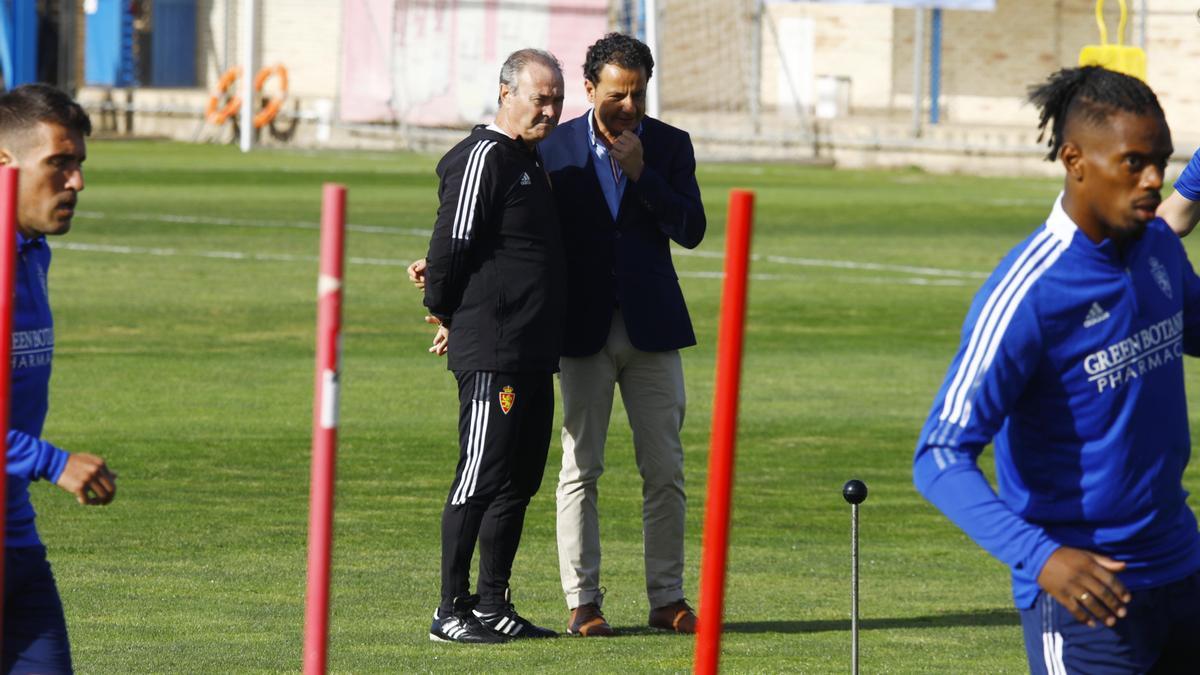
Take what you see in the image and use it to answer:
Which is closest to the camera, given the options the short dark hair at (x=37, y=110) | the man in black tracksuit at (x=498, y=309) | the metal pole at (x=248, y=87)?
the short dark hair at (x=37, y=110)

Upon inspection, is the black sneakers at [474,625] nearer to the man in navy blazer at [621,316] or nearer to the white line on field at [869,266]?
→ the man in navy blazer at [621,316]

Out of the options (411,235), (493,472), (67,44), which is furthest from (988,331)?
(67,44)

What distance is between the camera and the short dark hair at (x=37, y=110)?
522 centimetres

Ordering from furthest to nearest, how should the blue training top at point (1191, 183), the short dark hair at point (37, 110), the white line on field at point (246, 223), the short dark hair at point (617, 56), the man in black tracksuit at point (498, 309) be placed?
the white line on field at point (246, 223)
the short dark hair at point (617, 56)
the man in black tracksuit at point (498, 309)
the blue training top at point (1191, 183)
the short dark hair at point (37, 110)

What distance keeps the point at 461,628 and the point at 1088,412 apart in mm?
3867

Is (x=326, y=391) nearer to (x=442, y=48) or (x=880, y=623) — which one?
(x=880, y=623)

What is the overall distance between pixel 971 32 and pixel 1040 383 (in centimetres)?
4925

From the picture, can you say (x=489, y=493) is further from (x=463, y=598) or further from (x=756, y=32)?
(x=756, y=32)

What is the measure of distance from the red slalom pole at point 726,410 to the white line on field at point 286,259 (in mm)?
17774

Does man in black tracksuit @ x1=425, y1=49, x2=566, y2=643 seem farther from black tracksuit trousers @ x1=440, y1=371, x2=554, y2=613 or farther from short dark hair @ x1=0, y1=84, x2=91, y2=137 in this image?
short dark hair @ x1=0, y1=84, x2=91, y2=137

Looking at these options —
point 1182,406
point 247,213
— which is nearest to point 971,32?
point 247,213

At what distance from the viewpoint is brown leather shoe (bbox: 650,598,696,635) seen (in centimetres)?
842

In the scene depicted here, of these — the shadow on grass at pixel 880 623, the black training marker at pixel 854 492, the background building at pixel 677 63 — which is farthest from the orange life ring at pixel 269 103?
the black training marker at pixel 854 492

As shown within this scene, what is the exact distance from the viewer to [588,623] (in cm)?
830
